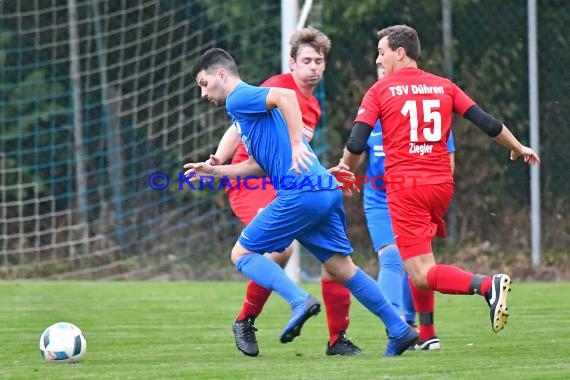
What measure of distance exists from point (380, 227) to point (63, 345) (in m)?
2.56

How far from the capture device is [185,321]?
27.7 ft

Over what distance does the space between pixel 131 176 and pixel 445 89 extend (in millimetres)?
7412

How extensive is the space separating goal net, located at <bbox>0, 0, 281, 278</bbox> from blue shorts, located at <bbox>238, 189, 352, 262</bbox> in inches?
268

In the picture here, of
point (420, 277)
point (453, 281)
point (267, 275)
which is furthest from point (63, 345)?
point (453, 281)

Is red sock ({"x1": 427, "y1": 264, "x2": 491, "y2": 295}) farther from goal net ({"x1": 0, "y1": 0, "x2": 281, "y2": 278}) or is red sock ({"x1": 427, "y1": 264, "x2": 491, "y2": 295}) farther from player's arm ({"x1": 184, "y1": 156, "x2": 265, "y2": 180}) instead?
goal net ({"x1": 0, "y1": 0, "x2": 281, "y2": 278})

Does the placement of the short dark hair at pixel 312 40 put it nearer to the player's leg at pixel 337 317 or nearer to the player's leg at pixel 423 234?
the player's leg at pixel 423 234

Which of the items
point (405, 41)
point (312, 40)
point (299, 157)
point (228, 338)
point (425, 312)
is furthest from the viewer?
point (228, 338)

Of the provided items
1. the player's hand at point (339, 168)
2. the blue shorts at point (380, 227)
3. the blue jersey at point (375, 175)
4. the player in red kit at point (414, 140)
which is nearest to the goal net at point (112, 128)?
the blue jersey at point (375, 175)

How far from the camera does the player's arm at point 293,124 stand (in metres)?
5.84

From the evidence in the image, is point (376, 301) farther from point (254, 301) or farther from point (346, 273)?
point (254, 301)

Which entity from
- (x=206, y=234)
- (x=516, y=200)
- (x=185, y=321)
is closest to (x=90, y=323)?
(x=185, y=321)

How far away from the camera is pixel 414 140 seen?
6566mm

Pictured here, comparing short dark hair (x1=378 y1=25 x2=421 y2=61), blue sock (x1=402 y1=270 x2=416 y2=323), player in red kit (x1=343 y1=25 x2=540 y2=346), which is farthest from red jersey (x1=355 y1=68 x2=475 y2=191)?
blue sock (x1=402 y1=270 x2=416 y2=323)

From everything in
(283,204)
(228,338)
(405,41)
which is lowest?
(228,338)
